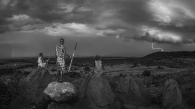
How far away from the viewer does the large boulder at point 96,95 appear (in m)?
11.7

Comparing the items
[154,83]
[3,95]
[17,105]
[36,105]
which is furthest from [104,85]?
[154,83]

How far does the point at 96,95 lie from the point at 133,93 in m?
3.28

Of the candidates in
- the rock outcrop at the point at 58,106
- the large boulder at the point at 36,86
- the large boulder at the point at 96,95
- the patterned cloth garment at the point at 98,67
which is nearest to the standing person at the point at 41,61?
the large boulder at the point at 36,86

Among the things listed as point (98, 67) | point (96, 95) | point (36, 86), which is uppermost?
point (98, 67)

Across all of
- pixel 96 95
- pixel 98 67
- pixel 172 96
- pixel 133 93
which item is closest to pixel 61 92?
pixel 96 95

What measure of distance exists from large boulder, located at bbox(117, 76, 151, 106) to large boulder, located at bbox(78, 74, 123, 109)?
1485mm

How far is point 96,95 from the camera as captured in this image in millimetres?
11922

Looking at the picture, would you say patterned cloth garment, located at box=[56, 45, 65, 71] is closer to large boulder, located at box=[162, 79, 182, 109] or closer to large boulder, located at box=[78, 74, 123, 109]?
large boulder, located at box=[78, 74, 123, 109]

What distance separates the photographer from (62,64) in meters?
11.9

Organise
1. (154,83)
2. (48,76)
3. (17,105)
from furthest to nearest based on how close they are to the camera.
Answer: (154,83), (48,76), (17,105)

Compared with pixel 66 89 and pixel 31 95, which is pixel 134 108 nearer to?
pixel 66 89

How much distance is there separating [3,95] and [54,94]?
12.4 feet

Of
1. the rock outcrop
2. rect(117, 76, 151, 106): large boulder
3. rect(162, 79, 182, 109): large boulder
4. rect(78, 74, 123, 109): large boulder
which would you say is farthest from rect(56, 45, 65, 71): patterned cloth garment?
rect(162, 79, 182, 109): large boulder

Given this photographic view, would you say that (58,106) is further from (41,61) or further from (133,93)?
(41,61)
